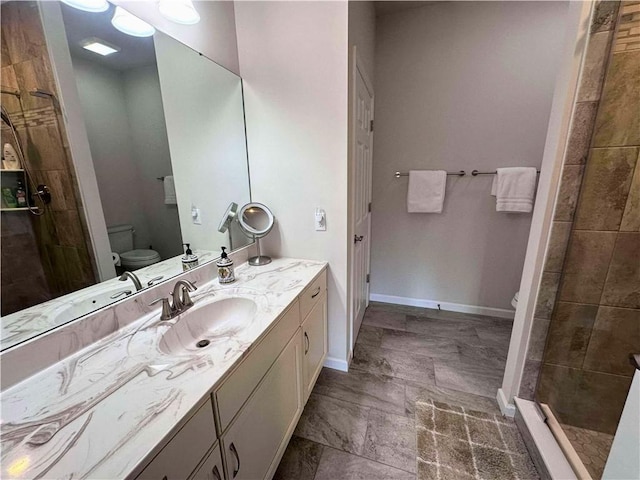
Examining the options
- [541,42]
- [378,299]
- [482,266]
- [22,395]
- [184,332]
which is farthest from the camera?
[378,299]

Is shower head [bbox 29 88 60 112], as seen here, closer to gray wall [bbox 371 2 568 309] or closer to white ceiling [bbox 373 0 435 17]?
gray wall [bbox 371 2 568 309]

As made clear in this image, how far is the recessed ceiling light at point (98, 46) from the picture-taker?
0.91 metres

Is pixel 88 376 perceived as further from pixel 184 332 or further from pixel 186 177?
pixel 186 177

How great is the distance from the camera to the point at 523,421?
4.50ft

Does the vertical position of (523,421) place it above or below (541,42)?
below

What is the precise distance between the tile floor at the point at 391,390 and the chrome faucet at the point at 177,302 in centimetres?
92

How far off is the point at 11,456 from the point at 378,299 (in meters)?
2.66

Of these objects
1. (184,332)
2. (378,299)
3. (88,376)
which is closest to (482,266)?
(378,299)

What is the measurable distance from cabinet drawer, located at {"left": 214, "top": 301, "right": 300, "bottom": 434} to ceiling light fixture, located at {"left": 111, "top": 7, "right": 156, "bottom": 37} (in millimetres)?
1326

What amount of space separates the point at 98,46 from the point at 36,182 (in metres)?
0.56

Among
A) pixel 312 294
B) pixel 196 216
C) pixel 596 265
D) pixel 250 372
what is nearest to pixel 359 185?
pixel 312 294

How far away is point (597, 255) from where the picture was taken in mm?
1194

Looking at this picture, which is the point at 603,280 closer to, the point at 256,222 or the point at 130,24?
the point at 256,222

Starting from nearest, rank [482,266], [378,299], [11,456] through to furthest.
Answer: [11,456] → [482,266] → [378,299]
